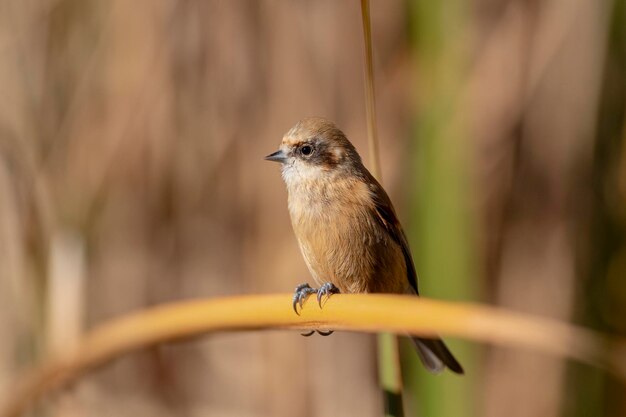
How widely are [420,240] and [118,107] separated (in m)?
1.89

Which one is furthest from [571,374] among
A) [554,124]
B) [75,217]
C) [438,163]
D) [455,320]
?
[75,217]

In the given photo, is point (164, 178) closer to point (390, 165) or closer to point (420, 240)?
point (390, 165)

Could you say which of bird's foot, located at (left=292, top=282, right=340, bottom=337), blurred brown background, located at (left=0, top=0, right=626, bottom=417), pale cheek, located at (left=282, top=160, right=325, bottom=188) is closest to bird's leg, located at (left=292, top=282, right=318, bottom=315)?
bird's foot, located at (left=292, top=282, right=340, bottom=337)

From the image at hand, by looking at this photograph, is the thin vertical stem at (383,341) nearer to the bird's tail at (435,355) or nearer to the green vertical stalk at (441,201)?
the green vertical stalk at (441,201)

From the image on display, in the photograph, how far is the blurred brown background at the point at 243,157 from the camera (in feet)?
10.6

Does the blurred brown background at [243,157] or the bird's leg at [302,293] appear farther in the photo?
the blurred brown background at [243,157]

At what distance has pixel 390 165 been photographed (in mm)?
3414

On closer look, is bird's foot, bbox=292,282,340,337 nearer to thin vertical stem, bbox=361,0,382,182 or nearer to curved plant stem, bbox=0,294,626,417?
curved plant stem, bbox=0,294,626,417

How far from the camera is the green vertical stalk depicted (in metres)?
1.89

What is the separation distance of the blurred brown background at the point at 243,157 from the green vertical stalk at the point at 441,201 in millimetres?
1117

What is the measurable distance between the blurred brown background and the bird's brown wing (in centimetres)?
50

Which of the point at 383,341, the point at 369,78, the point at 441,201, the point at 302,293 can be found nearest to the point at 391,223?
the point at 302,293

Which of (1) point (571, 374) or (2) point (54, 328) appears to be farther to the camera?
(2) point (54, 328)

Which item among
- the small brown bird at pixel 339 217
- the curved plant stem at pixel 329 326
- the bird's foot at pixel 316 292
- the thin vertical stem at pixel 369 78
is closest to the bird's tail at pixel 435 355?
the small brown bird at pixel 339 217
